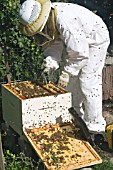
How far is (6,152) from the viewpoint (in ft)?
17.1

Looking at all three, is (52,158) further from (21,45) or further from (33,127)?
(21,45)

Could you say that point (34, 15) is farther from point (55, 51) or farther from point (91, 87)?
point (91, 87)

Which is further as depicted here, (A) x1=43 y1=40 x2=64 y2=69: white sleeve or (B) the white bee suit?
(A) x1=43 y1=40 x2=64 y2=69: white sleeve

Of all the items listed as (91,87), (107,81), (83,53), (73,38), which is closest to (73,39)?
(73,38)

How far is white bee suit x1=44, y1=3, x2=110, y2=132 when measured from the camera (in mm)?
5027

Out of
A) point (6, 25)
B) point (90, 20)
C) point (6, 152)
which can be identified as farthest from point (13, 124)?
point (6, 25)

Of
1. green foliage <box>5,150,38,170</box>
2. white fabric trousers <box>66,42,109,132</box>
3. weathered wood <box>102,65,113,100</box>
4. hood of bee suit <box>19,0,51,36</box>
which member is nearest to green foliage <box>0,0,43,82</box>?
weathered wood <box>102,65,113,100</box>

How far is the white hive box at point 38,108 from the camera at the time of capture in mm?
4984

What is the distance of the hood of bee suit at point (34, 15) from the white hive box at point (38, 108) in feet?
2.34

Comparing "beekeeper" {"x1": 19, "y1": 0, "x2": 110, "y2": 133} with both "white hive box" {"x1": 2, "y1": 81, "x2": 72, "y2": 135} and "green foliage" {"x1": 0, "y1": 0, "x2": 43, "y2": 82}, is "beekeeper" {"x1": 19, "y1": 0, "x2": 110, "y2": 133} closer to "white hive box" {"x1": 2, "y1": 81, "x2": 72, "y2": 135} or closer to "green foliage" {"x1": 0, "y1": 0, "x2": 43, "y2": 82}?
"white hive box" {"x1": 2, "y1": 81, "x2": 72, "y2": 135}

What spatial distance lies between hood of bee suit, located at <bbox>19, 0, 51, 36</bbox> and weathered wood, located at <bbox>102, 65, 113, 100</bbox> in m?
2.65

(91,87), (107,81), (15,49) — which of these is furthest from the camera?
(107,81)

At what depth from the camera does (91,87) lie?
5.48 meters

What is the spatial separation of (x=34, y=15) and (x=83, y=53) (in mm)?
681
